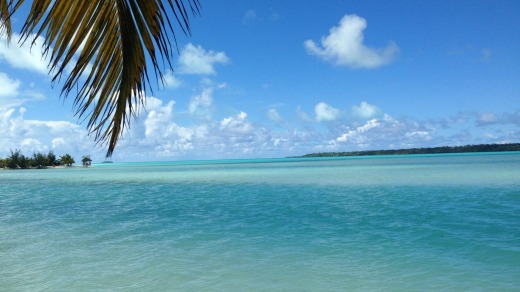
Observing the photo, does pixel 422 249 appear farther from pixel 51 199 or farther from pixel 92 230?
pixel 51 199

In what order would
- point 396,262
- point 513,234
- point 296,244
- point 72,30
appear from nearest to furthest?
1. point 72,30
2. point 396,262
3. point 296,244
4. point 513,234

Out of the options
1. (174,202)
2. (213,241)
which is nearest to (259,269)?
(213,241)

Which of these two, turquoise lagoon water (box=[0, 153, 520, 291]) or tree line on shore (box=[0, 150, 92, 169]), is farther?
tree line on shore (box=[0, 150, 92, 169])

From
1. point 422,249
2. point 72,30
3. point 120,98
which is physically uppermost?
point 72,30

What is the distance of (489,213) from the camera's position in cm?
1147

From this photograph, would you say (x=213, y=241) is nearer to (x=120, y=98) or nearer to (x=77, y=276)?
(x=77, y=276)

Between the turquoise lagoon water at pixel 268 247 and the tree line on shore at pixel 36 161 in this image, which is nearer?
the turquoise lagoon water at pixel 268 247

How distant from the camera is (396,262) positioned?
21.6 feet

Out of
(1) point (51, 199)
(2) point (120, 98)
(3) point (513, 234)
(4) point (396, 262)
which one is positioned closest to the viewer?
(2) point (120, 98)

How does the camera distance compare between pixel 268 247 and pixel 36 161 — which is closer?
pixel 268 247

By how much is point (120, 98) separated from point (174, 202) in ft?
49.7

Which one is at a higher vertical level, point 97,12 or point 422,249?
point 97,12

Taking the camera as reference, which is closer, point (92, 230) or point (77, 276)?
point (77, 276)

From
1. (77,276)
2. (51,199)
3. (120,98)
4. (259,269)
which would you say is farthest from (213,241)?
(51,199)
